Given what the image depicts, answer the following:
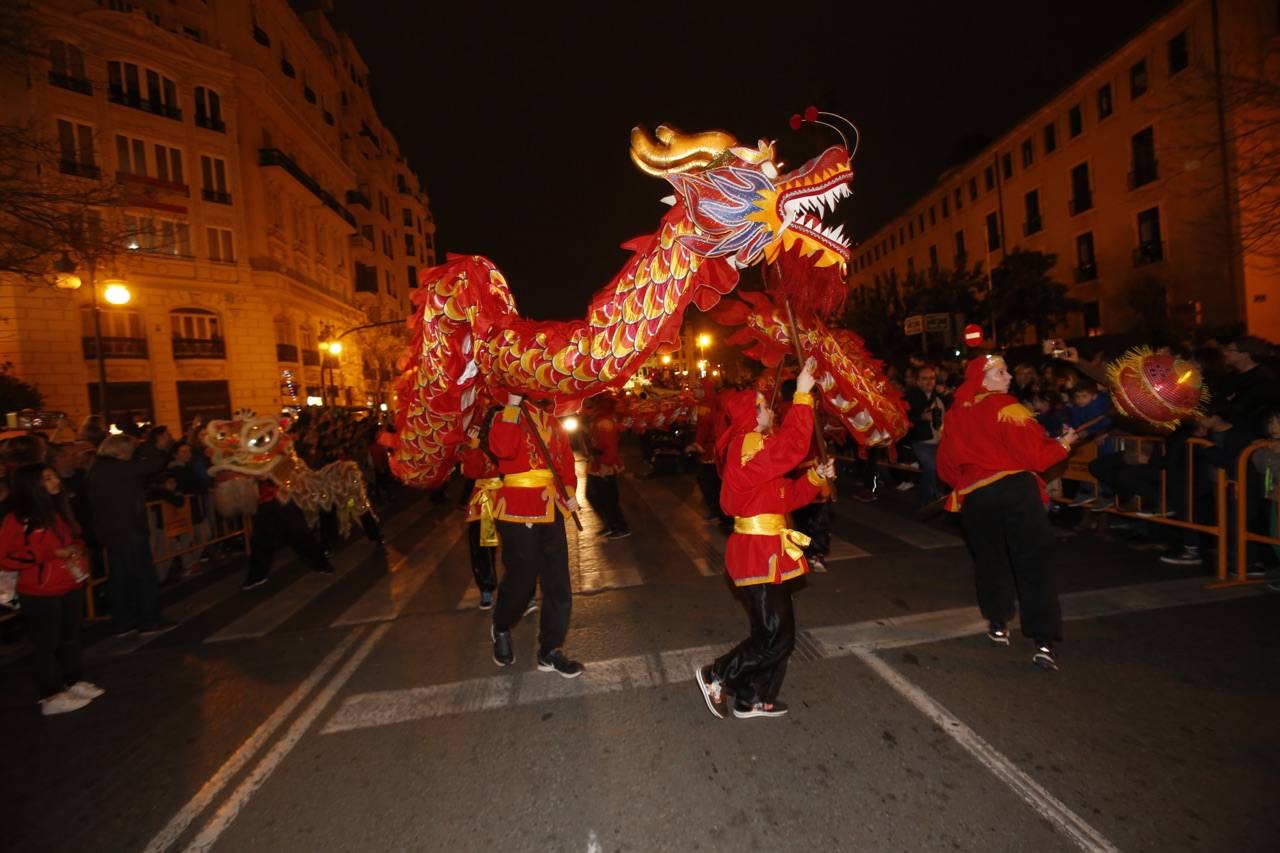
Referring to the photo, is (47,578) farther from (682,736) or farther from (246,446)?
(682,736)

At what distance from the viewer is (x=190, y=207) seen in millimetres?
25734

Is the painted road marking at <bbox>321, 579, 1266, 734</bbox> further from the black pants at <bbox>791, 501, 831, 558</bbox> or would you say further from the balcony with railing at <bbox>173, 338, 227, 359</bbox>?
the balcony with railing at <bbox>173, 338, 227, 359</bbox>

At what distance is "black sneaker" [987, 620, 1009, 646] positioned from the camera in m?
4.38

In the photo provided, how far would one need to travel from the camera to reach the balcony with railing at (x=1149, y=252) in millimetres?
24375

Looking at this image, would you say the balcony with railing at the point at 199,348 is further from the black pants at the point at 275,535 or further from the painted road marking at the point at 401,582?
the black pants at the point at 275,535

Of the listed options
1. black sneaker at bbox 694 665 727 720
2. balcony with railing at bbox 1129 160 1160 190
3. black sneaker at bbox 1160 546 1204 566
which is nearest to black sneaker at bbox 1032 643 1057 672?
black sneaker at bbox 694 665 727 720

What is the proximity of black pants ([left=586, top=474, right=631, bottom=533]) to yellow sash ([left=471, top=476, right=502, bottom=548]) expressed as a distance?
11.7ft

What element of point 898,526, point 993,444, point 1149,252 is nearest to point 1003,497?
point 993,444

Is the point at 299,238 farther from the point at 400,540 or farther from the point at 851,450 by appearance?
the point at 851,450

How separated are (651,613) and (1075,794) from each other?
3263mm

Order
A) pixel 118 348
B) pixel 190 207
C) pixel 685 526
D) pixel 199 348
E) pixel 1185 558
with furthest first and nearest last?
pixel 199 348
pixel 190 207
pixel 118 348
pixel 685 526
pixel 1185 558

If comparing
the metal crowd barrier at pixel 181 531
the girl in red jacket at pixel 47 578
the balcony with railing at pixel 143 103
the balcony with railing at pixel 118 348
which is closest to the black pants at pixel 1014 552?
the girl in red jacket at pixel 47 578

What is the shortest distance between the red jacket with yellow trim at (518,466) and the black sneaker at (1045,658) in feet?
9.96

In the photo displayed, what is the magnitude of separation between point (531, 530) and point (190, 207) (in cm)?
2848
